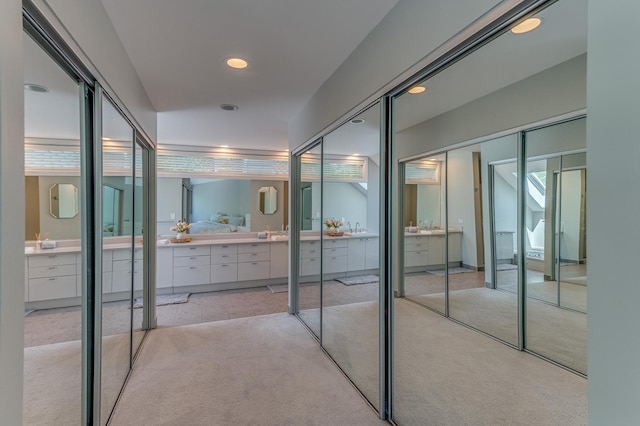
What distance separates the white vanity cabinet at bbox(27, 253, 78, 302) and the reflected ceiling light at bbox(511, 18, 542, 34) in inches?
84.0

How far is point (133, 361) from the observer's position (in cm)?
277

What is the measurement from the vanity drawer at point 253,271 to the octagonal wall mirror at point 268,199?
3.62ft

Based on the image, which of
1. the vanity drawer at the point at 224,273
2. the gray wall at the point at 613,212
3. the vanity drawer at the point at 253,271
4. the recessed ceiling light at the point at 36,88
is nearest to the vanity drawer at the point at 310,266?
the vanity drawer at the point at 253,271

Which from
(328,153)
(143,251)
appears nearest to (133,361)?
(143,251)

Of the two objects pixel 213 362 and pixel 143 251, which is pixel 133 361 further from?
pixel 143 251

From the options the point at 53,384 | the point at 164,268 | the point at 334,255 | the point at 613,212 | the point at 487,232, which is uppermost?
the point at 613,212

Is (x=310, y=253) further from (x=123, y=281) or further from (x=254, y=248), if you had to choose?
(x=254, y=248)

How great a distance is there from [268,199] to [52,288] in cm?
467

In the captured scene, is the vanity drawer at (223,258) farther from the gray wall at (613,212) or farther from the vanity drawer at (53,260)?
the gray wall at (613,212)

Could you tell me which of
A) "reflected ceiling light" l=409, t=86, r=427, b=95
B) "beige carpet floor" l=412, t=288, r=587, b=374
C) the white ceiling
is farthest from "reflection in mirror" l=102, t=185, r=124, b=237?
"beige carpet floor" l=412, t=288, r=587, b=374

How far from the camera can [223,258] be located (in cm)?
536

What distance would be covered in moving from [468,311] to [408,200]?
33.1 inches

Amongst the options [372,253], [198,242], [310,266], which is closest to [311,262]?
[310,266]

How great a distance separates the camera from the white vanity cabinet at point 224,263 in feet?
17.4
